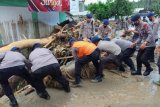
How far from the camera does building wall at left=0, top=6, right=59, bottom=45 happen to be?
43.1ft

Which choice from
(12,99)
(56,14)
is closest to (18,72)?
(12,99)

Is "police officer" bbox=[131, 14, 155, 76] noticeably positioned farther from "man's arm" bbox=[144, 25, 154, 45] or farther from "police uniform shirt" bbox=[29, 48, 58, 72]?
"police uniform shirt" bbox=[29, 48, 58, 72]

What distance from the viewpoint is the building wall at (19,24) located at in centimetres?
1314

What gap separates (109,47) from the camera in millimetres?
8242

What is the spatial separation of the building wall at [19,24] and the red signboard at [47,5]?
1.09 m

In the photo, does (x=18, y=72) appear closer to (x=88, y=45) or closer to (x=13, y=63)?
(x=13, y=63)

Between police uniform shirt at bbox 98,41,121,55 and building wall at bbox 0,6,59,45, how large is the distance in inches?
212

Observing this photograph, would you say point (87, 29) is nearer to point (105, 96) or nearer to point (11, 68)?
point (105, 96)

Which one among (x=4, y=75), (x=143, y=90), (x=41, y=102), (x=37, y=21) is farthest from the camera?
(x=37, y=21)

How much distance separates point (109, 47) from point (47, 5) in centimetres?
792

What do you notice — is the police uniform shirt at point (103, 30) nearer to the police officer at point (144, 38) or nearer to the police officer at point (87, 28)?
the police officer at point (87, 28)

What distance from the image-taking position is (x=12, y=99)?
6.41 meters

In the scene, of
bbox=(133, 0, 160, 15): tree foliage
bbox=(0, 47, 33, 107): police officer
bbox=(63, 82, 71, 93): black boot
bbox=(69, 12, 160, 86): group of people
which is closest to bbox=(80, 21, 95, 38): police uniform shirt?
bbox=(69, 12, 160, 86): group of people

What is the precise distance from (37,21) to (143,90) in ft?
34.2
